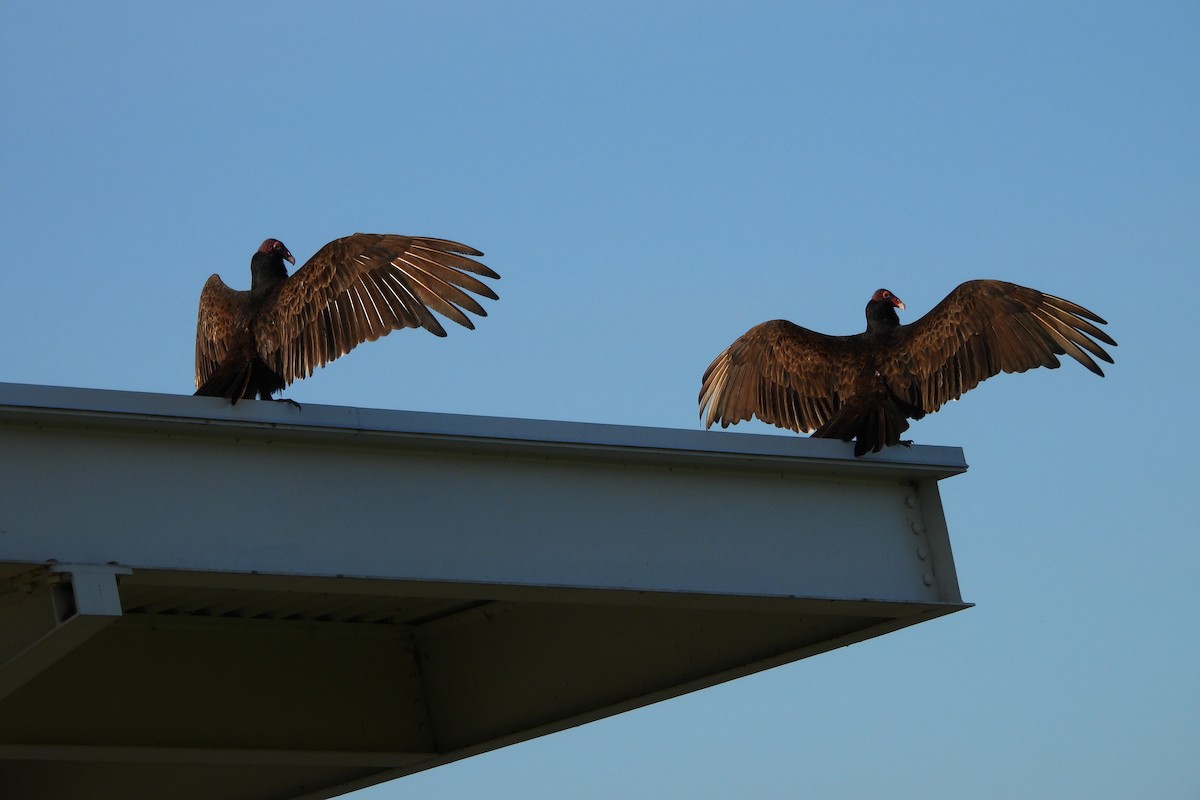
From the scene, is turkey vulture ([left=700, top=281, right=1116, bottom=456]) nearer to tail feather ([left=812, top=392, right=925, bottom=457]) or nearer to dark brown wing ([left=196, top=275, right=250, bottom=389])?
tail feather ([left=812, top=392, right=925, bottom=457])

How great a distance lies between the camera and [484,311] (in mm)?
5730

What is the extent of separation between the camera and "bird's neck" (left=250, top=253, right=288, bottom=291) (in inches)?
257

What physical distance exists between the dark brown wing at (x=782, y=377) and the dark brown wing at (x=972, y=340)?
275mm

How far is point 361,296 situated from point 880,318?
2846 mm

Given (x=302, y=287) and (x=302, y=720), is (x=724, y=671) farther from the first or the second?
(x=302, y=287)

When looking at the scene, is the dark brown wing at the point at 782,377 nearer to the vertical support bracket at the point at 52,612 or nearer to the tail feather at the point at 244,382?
the tail feather at the point at 244,382

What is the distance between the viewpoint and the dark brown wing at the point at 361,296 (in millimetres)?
5781

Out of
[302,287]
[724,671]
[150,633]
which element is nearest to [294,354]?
[302,287]

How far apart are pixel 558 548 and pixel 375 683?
6.19 ft

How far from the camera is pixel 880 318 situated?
7.70 meters

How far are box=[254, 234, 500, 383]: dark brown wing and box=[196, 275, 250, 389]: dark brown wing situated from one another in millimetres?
158

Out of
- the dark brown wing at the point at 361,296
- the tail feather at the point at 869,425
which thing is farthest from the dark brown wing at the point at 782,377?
the dark brown wing at the point at 361,296

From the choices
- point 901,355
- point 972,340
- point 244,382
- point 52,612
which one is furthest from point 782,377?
point 52,612

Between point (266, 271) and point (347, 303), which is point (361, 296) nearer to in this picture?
point (347, 303)
